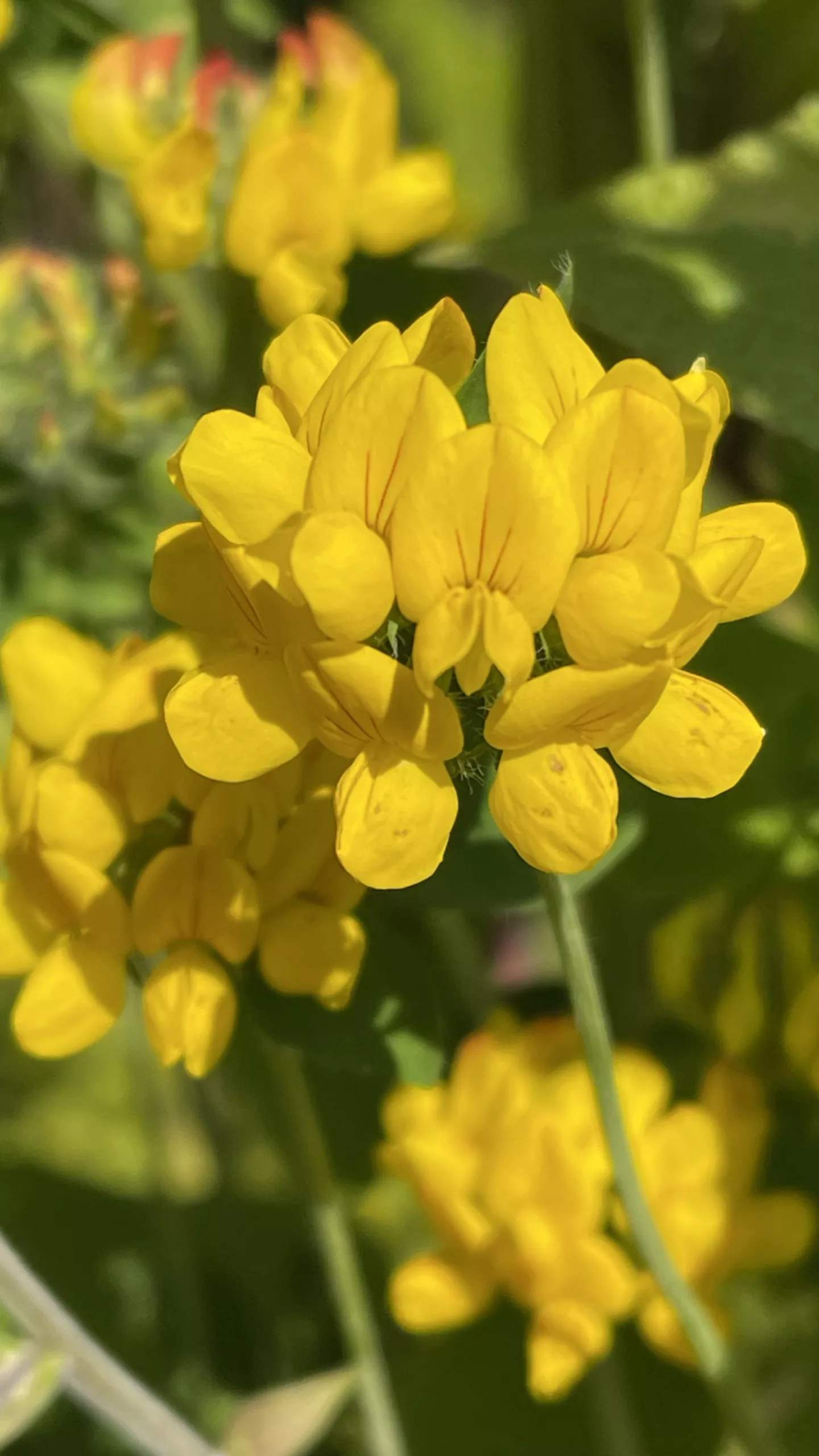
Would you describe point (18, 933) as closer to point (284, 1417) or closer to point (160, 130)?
point (284, 1417)

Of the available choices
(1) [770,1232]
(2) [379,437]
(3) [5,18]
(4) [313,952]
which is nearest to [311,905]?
(4) [313,952]

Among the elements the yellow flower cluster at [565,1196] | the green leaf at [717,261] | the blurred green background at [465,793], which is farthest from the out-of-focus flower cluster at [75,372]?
the yellow flower cluster at [565,1196]

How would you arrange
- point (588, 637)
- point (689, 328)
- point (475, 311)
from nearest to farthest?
1. point (588, 637)
2. point (689, 328)
3. point (475, 311)

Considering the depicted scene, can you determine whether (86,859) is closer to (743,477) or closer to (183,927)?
(183,927)

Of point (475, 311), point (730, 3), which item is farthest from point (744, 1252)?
point (730, 3)

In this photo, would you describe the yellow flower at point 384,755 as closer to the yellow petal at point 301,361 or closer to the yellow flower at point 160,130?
the yellow petal at point 301,361

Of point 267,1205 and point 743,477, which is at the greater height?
point 743,477

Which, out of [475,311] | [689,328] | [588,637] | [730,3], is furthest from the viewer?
[730,3]
